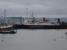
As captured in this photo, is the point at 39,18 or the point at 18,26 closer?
the point at 18,26

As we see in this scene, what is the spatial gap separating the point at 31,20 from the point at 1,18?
7.47 meters

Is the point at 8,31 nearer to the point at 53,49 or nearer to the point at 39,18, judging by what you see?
the point at 53,49

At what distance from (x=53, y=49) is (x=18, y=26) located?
61.7 feet

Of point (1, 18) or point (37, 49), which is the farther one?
point (1, 18)

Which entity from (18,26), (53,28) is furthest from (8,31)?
(53,28)

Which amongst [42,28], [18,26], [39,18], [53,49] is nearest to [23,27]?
[18,26]

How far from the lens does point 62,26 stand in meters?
32.4

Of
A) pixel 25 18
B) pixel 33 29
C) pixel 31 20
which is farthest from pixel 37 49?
pixel 25 18

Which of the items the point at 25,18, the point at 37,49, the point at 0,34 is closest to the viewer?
the point at 37,49

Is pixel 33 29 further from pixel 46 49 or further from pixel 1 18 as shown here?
pixel 46 49

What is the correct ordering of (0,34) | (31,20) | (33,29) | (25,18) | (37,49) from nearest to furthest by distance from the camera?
(37,49) < (0,34) < (33,29) < (31,20) < (25,18)

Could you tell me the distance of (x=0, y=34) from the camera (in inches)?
963

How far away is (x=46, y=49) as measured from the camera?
42.4 ft

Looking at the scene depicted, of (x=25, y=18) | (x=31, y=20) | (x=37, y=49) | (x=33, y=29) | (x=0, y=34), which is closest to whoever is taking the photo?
(x=37, y=49)
